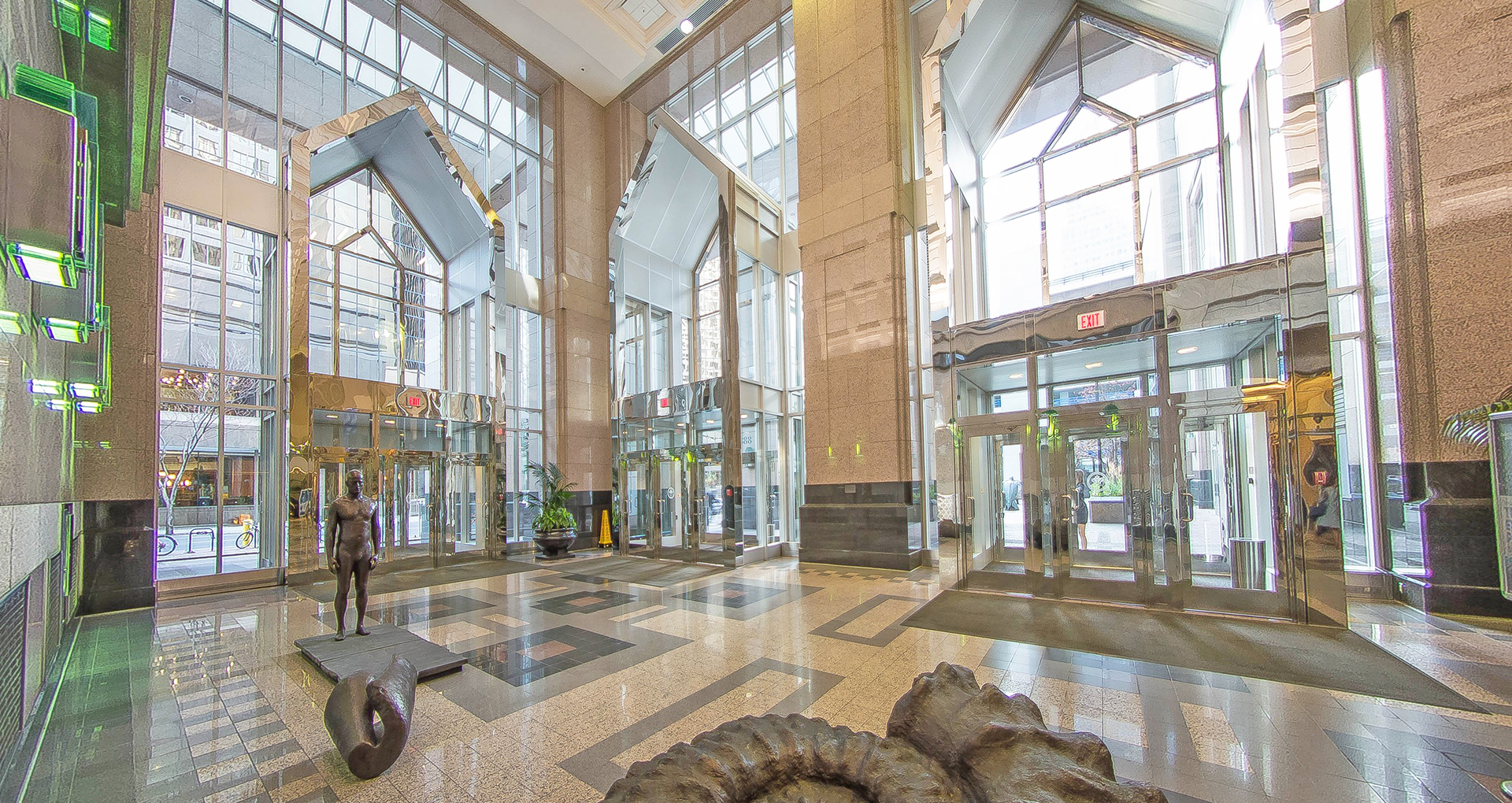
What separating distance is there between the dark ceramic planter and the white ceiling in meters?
10.5

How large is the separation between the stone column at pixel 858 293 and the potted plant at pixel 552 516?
5045 millimetres

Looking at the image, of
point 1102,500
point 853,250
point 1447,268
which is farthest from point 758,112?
point 1447,268

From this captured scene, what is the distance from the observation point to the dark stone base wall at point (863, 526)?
30.8 feet

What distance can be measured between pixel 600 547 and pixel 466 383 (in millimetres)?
4549

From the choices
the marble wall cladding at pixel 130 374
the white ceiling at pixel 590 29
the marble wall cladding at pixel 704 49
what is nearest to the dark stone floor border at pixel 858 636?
the marble wall cladding at pixel 130 374

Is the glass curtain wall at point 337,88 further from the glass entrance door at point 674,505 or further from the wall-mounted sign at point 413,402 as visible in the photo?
the glass entrance door at point 674,505

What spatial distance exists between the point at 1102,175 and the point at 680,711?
987 cm

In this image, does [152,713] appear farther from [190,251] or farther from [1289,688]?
[190,251]

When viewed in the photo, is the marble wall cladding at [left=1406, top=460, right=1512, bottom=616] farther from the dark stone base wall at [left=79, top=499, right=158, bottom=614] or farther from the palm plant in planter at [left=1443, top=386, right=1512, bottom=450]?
the dark stone base wall at [left=79, top=499, right=158, bottom=614]

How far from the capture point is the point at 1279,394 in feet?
20.7

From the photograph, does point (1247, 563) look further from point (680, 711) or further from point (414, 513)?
point (414, 513)

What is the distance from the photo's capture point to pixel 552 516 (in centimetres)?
1241

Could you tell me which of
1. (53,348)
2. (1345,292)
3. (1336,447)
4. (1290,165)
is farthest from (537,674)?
(1345,292)

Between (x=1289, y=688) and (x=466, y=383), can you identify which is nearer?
(x=1289, y=688)
